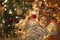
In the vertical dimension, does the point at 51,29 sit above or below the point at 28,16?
below

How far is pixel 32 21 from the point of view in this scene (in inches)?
69.7

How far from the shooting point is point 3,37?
5.74 ft

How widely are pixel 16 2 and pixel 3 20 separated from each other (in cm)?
24

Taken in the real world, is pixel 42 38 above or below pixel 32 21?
below

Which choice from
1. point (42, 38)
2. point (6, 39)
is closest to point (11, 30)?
point (6, 39)

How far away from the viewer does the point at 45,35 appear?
175cm

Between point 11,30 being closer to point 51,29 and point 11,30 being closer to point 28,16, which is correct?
point 28,16

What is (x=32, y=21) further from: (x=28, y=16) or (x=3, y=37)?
(x=3, y=37)

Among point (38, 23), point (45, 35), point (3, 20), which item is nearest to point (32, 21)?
point (38, 23)

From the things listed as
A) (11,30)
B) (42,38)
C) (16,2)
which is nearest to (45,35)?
(42,38)

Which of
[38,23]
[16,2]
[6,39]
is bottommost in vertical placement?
[6,39]

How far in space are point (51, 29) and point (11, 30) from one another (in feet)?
1.39

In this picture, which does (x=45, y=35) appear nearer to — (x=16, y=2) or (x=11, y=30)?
(x=11, y=30)

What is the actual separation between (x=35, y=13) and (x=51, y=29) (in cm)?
24
